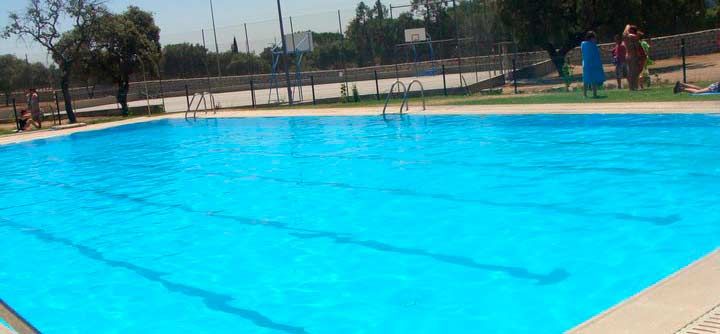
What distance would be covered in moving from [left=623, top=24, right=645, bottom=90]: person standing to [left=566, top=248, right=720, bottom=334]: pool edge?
51.5 ft

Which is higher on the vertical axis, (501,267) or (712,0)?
(712,0)

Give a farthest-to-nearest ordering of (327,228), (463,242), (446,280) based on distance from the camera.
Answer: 1. (327,228)
2. (463,242)
3. (446,280)

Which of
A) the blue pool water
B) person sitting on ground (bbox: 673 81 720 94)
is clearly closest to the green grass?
person sitting on ground (bbox: 673 81 720 94)

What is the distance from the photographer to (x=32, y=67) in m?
51.0

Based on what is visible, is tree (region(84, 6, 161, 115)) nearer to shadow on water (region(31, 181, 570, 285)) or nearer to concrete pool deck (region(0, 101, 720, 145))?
concrete pool deck (region(0, 101, 720, 145))

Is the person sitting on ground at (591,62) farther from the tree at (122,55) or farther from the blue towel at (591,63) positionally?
the tree at (122,55)

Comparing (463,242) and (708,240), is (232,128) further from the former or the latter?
(708,240)

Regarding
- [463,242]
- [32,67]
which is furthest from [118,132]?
[32,67]

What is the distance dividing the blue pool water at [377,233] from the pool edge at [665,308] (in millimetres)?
641

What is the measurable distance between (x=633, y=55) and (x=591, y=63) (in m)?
1.51

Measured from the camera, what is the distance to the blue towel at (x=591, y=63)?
19.6m

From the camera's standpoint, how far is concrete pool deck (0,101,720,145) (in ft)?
53.4

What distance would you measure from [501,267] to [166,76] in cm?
5493

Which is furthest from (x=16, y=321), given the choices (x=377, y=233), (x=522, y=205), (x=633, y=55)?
(x=633, y=55)
